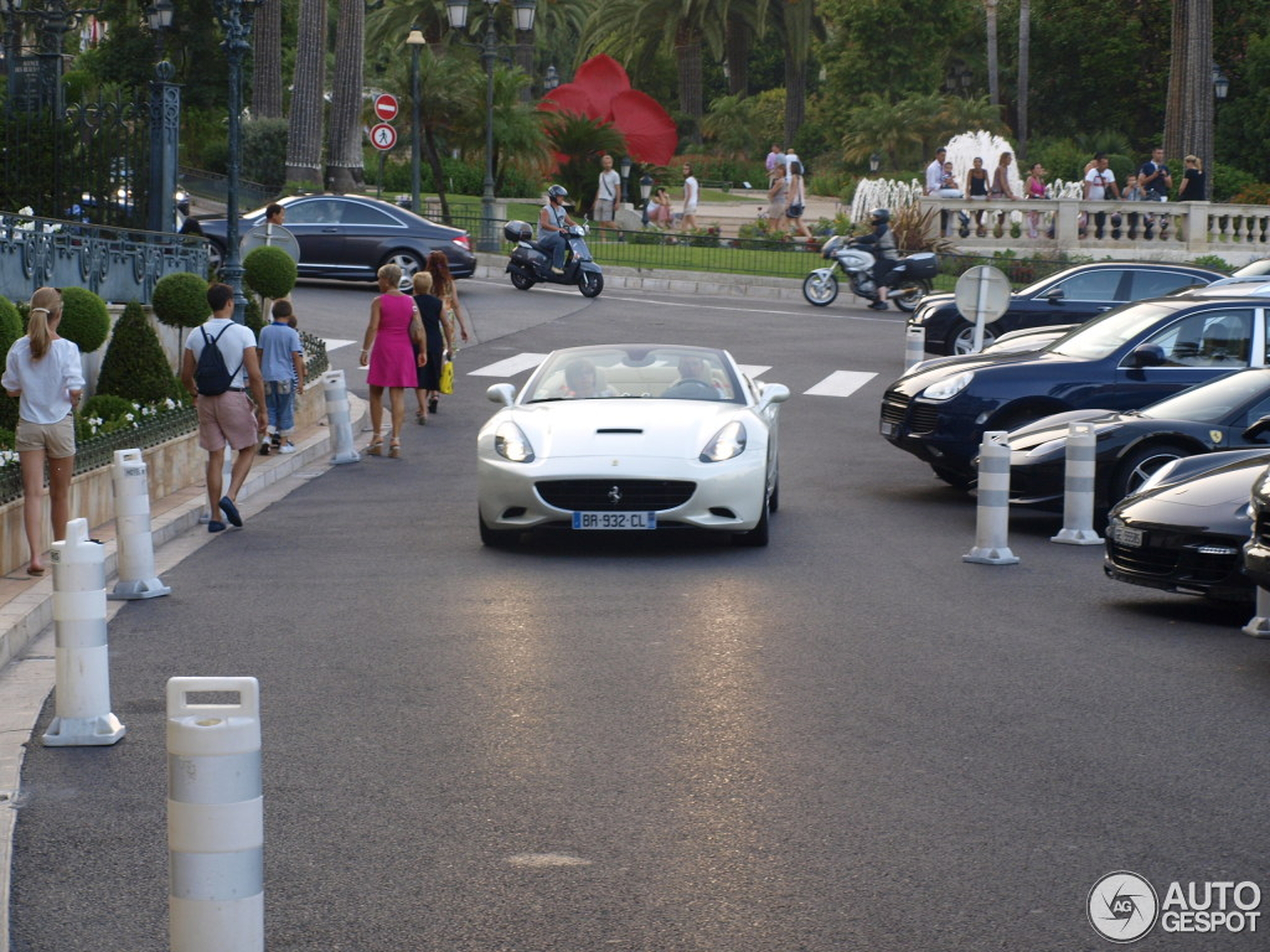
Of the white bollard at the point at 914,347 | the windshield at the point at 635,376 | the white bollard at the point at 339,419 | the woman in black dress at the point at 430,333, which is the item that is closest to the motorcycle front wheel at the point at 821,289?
the white bollard at the point at 914,347

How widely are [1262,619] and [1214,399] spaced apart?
159 inches

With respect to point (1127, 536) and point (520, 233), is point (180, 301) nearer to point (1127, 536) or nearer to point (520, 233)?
point (1127, 536)

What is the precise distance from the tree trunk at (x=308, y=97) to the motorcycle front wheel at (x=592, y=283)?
10411mm

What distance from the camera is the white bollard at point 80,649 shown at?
7.66m

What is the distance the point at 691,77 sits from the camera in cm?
6819

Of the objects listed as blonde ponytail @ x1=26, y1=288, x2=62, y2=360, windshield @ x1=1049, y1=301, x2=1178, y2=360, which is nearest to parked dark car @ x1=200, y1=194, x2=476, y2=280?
windshield @ x1=1049, y1=301, x2=1178, y2=360

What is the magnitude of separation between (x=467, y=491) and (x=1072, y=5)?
52.4 metres

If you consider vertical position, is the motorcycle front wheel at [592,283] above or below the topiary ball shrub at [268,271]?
below

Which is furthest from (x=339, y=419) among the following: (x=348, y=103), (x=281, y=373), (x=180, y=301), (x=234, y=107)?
(x=348, y=103)

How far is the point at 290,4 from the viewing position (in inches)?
2260

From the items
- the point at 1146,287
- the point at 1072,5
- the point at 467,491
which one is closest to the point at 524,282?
the point at 1146,287

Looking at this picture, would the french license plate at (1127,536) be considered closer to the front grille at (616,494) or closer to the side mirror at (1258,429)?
the side mirror at (1258,429)

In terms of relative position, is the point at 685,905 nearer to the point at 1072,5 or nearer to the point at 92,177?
the point at 92,177

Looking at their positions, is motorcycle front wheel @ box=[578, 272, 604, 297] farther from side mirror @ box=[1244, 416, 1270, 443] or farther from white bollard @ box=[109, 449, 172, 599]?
white bollard @ box=[109, 449, 172, 599]
